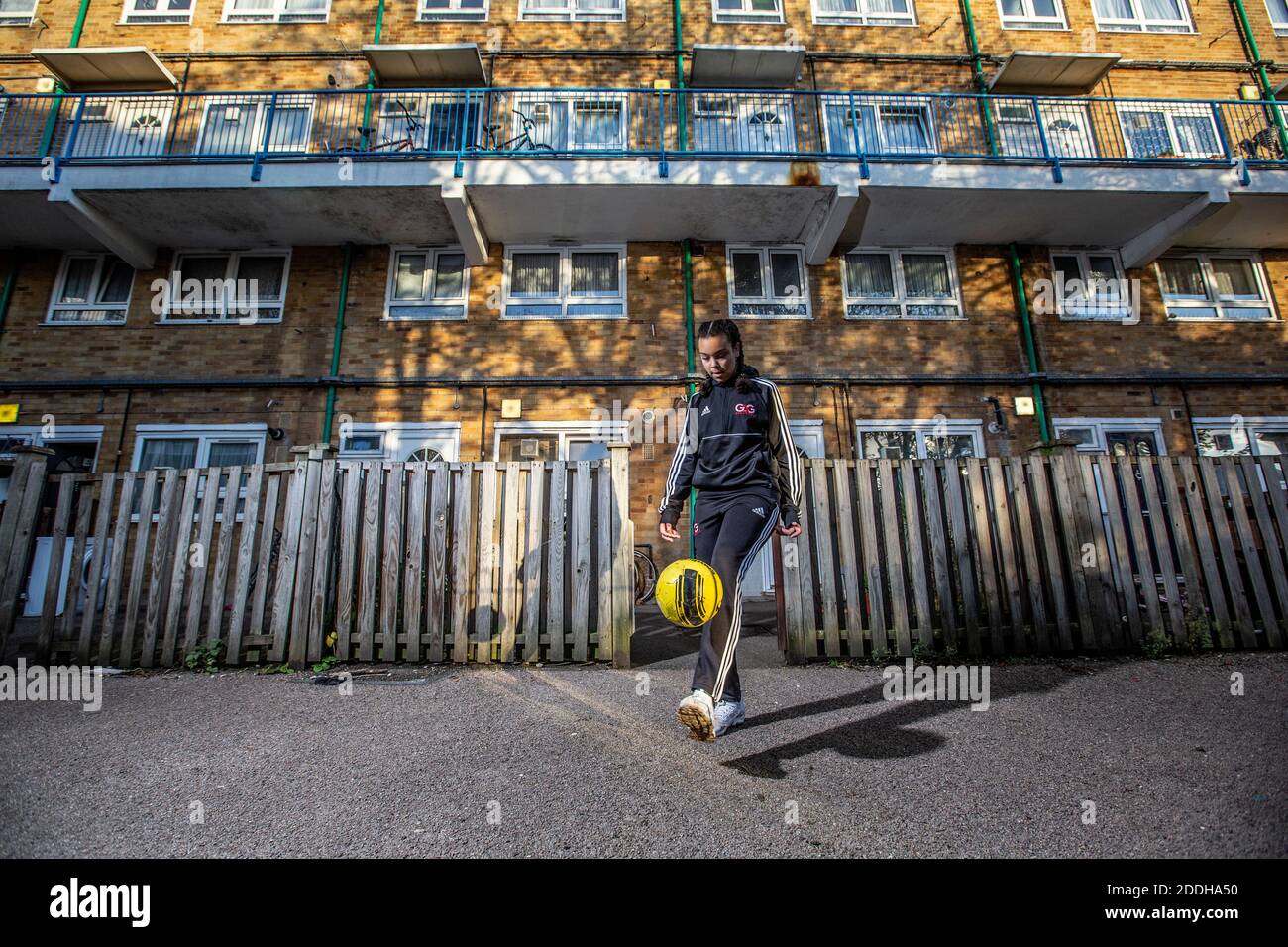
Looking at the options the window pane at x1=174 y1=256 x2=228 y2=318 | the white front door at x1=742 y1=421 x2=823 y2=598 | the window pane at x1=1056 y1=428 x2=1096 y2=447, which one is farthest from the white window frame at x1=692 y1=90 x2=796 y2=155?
the window pane at x1=174 y1=256 x2=228 y2=318

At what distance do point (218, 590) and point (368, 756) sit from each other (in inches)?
114

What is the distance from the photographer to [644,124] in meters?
10.7

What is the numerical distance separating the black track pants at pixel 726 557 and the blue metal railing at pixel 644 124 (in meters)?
9.35

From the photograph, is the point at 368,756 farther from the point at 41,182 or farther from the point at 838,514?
the point at 41,182

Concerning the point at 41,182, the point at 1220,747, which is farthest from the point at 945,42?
the point at 41,182

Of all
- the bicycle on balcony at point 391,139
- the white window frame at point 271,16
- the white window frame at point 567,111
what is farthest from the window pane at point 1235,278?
the white window frame at point 271,16

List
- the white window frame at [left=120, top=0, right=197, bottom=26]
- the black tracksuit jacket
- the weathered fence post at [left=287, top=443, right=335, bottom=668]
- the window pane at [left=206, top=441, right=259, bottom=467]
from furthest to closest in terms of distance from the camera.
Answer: the white window frame at [left=120, top=0, right=197, bottom=26], the window pane at [left=206, top=441, right=259, bottom=467], the weathered fence post at [left=287, top=443, right=335, bottom=668], the black tracksuit jacket

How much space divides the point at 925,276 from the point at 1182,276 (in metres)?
4.50

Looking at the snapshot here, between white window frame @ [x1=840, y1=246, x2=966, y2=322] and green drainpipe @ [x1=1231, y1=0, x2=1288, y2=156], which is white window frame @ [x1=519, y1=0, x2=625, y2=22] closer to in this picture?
white window frame @ [x1=840, y1=246, x2=966, y2=322]

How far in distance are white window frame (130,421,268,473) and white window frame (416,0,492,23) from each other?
8432 millimetres

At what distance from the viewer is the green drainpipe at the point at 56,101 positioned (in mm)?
9594

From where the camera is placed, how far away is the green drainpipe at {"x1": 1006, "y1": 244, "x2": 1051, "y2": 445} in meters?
9.60

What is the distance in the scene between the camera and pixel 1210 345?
10.0m

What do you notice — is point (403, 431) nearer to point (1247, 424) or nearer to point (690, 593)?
point (690, 593)
